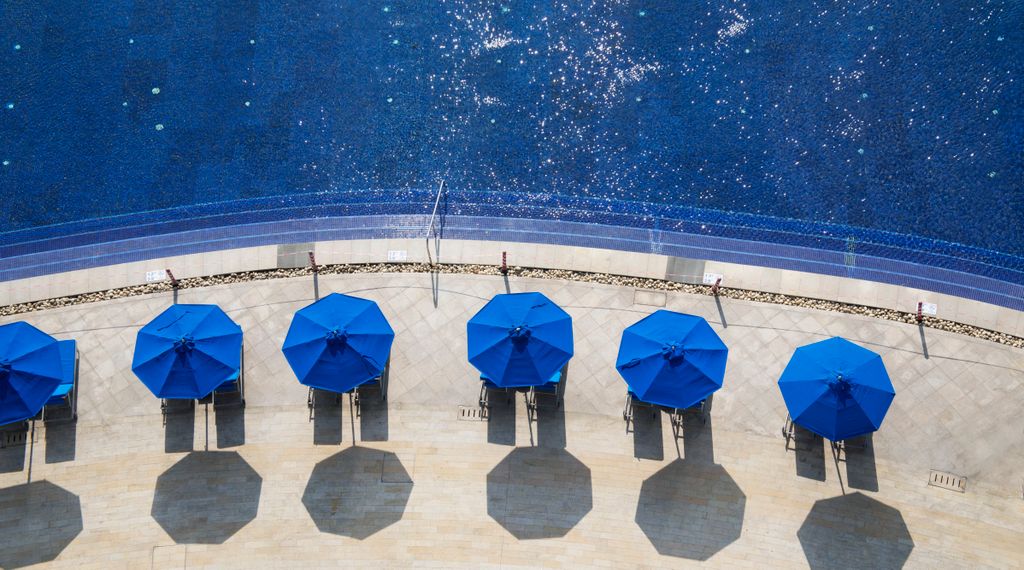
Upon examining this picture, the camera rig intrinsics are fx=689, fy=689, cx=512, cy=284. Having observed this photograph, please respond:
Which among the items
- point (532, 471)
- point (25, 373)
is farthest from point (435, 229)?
point (25, 373)

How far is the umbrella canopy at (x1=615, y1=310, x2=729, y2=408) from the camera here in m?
15.0

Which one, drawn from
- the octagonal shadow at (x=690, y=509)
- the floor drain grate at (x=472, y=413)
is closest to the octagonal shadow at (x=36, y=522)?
the floor drain grate at (x=472, y=413)

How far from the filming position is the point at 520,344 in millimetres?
15133

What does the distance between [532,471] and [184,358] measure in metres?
8.36

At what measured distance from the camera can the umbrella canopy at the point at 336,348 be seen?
15266 millimetres

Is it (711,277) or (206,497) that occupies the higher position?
(711,277)

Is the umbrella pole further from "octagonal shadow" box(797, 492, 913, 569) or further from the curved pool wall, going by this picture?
"octagonal shadow" box(797, 492, 913, 569)

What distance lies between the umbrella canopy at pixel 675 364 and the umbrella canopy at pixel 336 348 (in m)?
5.53

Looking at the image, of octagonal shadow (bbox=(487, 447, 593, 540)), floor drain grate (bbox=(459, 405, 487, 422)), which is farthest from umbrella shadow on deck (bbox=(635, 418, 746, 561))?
floor drain grate (bbox=(459, 405, 487, 422))

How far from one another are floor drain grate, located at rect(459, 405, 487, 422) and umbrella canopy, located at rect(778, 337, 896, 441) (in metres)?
6.93

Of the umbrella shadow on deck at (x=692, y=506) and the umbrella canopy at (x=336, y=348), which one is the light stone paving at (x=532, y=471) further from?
the umbrella canopy at (x=336, y=348)

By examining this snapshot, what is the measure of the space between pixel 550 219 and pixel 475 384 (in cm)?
491

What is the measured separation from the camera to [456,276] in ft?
59.3

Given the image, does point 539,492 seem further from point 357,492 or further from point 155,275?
Answer: point 155,275
